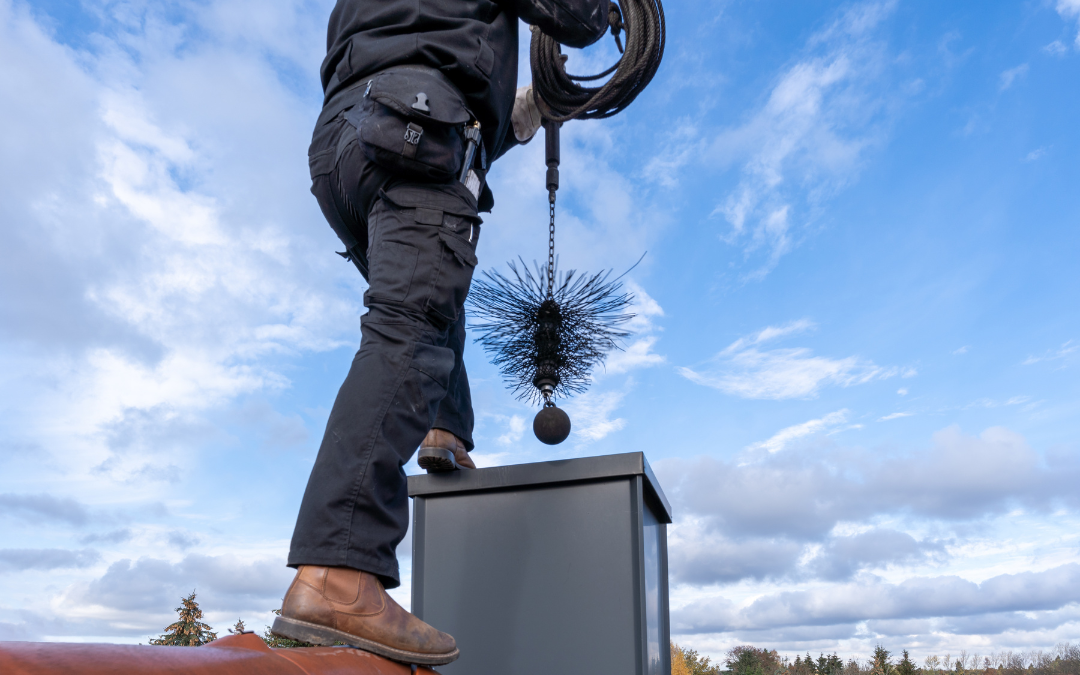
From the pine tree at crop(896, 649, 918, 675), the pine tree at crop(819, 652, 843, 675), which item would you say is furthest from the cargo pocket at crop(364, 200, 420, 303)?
the pine tree at crop(896, 649, 918, 675)

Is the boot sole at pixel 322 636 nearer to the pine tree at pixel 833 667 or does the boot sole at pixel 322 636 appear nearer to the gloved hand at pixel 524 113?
the gloved hand at pixel 524 113

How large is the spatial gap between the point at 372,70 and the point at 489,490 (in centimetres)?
116

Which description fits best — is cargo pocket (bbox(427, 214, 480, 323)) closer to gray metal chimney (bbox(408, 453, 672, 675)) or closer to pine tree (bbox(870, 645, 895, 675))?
gray metal chimney (bbox(408, 453, 672, 675))

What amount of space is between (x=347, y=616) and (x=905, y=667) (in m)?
5.46

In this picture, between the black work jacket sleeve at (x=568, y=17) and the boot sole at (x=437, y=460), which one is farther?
the boot sole at (x=437, y=460)

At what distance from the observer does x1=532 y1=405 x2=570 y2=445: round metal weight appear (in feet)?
8.00

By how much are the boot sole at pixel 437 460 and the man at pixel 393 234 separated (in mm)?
350

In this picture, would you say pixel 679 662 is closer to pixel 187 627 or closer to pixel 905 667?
pixel 905 667

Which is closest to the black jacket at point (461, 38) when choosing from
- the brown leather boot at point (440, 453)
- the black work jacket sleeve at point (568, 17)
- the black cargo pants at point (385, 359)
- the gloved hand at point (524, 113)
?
the black work jacket sleeve at point (568, 17)

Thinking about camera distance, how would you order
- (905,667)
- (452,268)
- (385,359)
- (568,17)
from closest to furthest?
(385,359) < (452,268) < (568,17) < (905,667)

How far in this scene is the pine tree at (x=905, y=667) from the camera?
214 inches

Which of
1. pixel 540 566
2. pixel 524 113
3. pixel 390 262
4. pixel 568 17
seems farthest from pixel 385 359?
pixel 524 113

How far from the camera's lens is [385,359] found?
146 centimetres

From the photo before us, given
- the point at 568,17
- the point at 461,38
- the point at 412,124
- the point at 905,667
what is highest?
the point at 568,17
